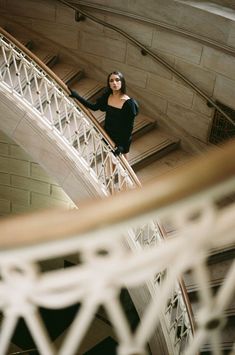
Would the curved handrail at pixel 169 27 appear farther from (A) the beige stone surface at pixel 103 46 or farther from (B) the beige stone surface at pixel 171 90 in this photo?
(B) the beige stone surface at pixel 171 90

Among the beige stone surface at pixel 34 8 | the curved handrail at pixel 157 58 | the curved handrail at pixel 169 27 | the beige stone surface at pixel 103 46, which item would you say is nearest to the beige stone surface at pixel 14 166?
the beige stone surface at pixel 103 46

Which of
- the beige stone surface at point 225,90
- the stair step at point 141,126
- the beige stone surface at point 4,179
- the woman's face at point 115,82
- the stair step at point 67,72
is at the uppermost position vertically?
the woman's face at point 115,82

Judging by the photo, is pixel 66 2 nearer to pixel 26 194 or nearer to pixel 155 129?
pixel 155 129

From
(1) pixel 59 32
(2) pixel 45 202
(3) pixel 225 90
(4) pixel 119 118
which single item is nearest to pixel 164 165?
(3) pixel 225 90

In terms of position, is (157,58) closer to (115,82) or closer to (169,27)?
(169,27)

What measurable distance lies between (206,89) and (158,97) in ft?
2.91

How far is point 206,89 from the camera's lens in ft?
23.1

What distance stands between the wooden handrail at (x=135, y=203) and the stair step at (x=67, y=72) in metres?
6.90

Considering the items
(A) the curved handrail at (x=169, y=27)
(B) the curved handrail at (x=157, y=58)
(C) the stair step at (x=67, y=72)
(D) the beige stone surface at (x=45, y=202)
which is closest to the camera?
(A) the curved handrail at (x=169, y=27)

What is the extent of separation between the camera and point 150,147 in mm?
7316

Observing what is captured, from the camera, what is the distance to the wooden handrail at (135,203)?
1321 millimetres

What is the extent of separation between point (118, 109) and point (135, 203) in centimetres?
435

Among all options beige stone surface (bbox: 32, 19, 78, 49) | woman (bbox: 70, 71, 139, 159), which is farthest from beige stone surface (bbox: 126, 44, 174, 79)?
woman (bbox: 70, 71, 139, 159)

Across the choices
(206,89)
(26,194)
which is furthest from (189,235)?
(26,194)
